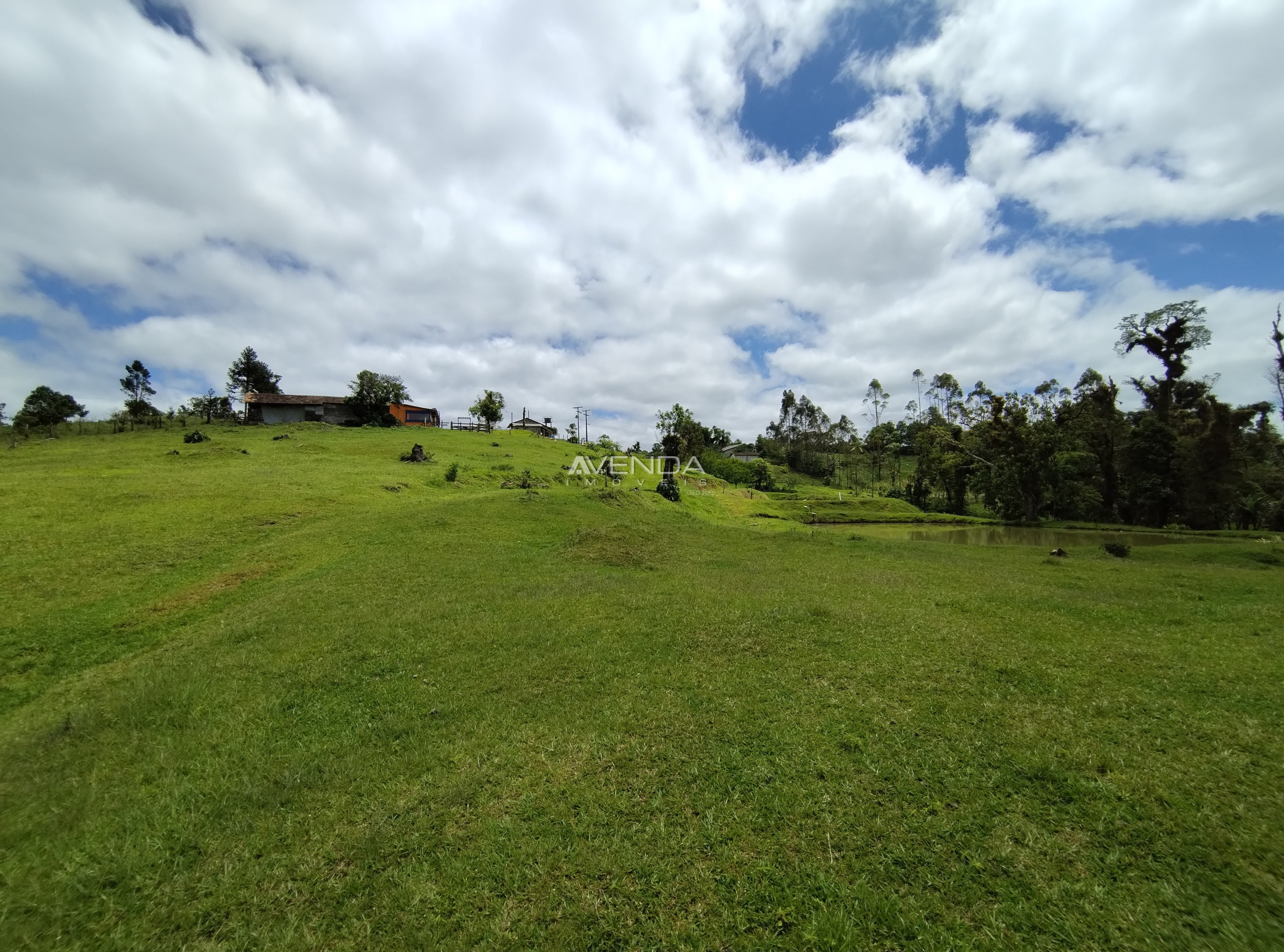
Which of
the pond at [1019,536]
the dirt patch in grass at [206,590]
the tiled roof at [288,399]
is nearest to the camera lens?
the dirt patch in grass at [206,590]

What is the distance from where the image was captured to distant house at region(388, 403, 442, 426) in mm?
70312

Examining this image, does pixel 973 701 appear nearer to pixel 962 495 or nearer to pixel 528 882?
pixel 528 882

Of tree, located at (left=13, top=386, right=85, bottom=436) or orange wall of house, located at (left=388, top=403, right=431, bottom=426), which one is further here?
orange wall of house, located at (left=388, top=403, right=431, bottom=426)

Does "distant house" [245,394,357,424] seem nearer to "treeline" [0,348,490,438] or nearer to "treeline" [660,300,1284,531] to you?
"treeline" [0,348,490,438]

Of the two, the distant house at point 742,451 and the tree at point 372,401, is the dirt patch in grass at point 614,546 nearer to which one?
the tree at point 372,401

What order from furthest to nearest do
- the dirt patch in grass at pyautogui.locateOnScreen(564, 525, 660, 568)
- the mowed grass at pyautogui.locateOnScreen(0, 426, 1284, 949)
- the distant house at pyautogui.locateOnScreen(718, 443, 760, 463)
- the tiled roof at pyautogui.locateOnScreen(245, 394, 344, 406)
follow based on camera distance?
the distant house at pyautogui.locateOnScreen(718, 443, 760, 463) → the tiled roof at pyautogui.locateOnScreen(245, 394, 344, 406) → the dirt patch in grass at pyautogui.locateOnScreen(564, 525, 660, 568) → the mowed grass at pyautogui.locateOnScreen(0, 426, 1284, 949)

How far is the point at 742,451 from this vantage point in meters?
113

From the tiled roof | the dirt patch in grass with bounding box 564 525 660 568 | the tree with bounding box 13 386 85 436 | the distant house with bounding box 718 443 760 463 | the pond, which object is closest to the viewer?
the dirt patch in grass with bounding box 564 525 660 568

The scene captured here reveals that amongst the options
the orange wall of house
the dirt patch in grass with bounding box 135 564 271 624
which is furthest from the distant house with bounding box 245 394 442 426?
the dirt patch in grass with bounding box 135 564 271 624

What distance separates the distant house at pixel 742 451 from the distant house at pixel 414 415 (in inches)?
2249

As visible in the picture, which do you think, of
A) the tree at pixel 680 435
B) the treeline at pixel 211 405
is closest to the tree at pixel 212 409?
the treeline at pixel 211 405

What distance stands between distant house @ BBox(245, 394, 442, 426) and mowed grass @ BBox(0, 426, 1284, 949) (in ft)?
180

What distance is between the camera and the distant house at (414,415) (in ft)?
231

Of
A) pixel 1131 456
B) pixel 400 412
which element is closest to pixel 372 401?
pixel 400 412
